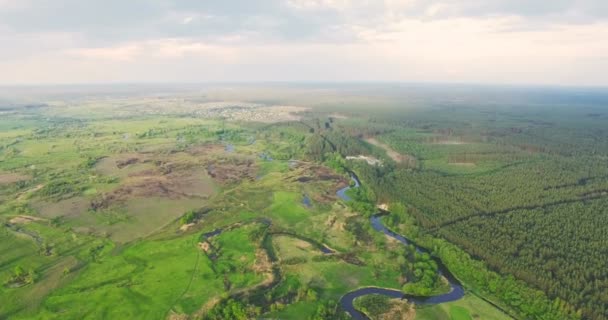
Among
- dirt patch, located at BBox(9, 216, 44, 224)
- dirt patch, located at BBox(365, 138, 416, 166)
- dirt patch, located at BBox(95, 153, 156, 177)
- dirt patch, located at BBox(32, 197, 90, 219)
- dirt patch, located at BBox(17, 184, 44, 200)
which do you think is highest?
dirt patch, located at BBox(365, 138, 416, 166)

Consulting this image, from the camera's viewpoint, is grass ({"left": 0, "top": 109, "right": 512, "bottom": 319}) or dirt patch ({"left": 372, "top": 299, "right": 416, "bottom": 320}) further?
grass ({"left": 0, "top": 109, "right": 512, "bottom": 319})

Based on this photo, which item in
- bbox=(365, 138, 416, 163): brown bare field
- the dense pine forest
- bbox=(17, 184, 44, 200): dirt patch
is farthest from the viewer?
bbox=(365, 138, 416, 163): brown bare field

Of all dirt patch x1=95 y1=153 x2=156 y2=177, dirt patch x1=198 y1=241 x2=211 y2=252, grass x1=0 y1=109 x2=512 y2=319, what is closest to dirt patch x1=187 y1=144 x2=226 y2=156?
grass x1=0 y1=109 x2=512 y2=319

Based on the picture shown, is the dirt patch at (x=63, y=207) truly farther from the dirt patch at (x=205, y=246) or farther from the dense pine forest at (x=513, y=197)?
the dense pine forest at (x=513, y=197)

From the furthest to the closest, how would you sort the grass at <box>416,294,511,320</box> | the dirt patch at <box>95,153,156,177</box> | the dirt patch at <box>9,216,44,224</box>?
1. the dirt patch at <box>95,153,156,177</box>
2. the dirt patch at <box>9,216,44,224</box>
3. the grass at <box>416,294,511,320</box>

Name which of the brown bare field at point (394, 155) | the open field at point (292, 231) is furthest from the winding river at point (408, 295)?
the brown bare field at point (394, 155)

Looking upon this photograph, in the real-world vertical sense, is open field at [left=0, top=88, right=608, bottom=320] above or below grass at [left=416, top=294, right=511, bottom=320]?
above

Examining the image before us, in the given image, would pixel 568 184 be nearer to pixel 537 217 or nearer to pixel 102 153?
pixel 537 217

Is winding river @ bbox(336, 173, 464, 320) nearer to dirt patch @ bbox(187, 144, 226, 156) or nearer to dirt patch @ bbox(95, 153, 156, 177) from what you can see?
dirt patch @ bbox(95, 153, 156, 177)
